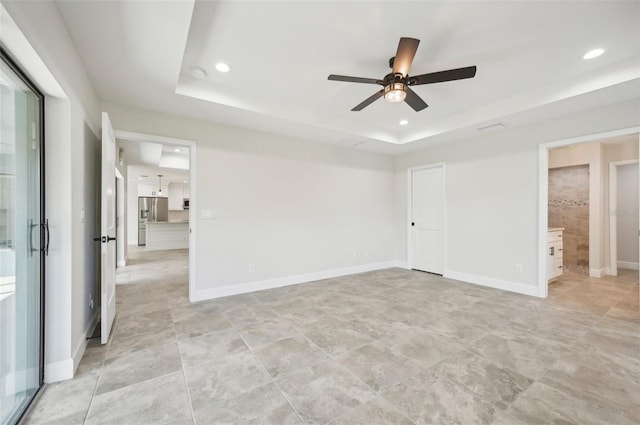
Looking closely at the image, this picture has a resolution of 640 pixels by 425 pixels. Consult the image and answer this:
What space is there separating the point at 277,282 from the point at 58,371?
265 cm

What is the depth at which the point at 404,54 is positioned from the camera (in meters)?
2.13

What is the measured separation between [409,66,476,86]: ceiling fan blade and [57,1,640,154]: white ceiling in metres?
0.31

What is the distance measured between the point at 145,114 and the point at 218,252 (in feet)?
6.54

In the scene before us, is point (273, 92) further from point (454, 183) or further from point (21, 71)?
point (454, 183)

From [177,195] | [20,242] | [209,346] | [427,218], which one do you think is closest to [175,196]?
[177,195]

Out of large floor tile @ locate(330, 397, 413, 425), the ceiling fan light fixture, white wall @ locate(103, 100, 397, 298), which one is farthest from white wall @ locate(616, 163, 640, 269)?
large floor tile @ locate(330, 397, 413, 425)

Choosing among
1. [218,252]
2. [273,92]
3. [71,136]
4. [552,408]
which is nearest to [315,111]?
[273,92]

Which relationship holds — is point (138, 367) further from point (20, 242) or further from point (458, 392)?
point (458, 392)

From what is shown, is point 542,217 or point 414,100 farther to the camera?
point 542,217

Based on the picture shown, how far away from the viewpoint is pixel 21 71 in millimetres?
1565

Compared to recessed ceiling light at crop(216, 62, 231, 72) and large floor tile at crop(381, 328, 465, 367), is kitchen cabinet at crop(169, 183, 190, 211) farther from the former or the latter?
large floor tile at crop(381, 328, 465, 367)

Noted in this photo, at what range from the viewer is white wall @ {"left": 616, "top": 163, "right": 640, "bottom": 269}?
17.6 feet

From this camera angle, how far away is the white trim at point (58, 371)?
6.06 feet

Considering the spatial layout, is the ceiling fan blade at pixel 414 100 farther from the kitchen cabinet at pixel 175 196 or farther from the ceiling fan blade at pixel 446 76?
the kitchen cabinet at pixel 175 196
